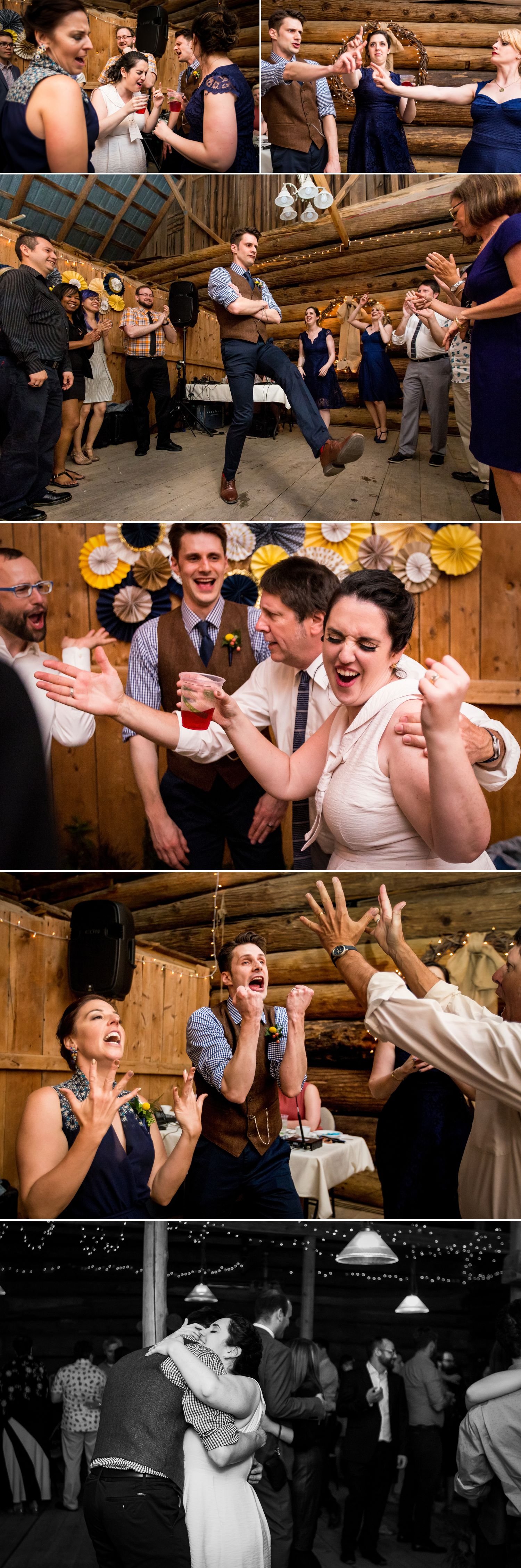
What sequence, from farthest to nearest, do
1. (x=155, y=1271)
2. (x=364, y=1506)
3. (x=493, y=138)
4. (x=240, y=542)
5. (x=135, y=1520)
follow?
(x=493, y=138) < (x=240, y=542) < (x=155, y=1271) < (x=364, y=1506) < (x=135, y=1520)

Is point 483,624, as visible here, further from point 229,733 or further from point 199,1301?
point 199,1301

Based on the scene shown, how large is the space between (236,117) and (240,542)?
44.2 inches

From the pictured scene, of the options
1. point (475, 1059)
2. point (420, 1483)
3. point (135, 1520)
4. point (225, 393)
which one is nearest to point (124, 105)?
point (225, 393)

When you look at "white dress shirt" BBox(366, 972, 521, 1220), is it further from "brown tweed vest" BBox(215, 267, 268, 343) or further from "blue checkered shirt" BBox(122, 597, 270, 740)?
"brown tweed vest" BBox(215, 267, 268, 343)

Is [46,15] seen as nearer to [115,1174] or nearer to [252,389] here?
[252,389]

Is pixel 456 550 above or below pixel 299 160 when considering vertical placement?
below

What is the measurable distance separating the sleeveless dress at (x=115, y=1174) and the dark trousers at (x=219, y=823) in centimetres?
61

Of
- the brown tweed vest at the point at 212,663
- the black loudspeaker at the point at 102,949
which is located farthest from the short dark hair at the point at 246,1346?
the brown tweed vest at the point at 212,663

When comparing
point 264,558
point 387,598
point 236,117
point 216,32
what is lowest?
point 387,598

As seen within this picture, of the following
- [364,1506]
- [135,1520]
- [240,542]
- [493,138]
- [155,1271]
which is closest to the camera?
[135,1520]

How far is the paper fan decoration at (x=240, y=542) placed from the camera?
2.50m

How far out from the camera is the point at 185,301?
2.51m

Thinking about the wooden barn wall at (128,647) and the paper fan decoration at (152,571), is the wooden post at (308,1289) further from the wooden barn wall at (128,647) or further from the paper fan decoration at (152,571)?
the paper fan decoration at (152,571)

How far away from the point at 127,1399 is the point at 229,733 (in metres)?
1.49
